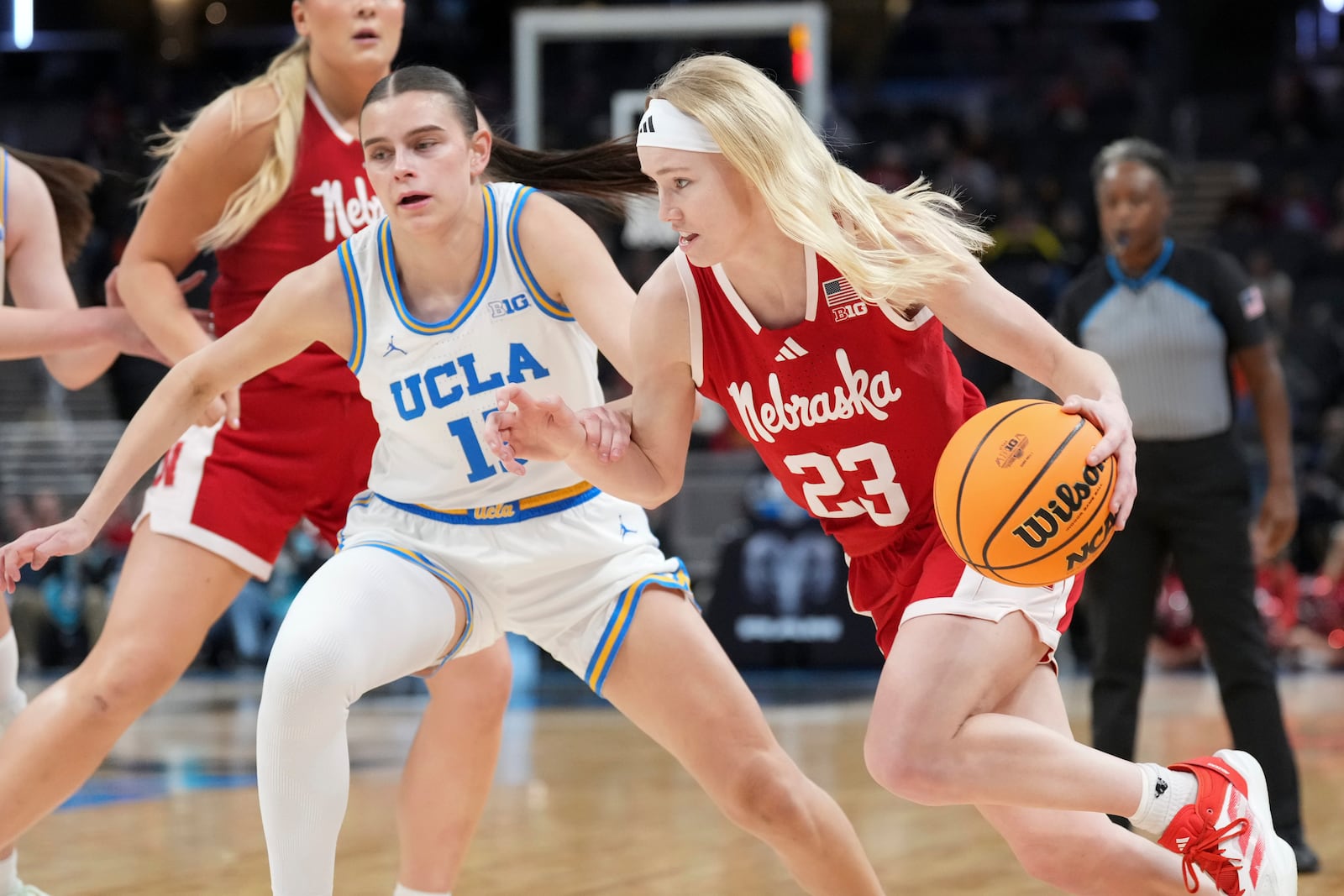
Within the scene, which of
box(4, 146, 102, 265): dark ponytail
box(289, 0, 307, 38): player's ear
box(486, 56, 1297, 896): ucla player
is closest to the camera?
box(486, 56, 1297, 896): ucla player

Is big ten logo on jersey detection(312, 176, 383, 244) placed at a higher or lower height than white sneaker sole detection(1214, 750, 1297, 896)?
higher

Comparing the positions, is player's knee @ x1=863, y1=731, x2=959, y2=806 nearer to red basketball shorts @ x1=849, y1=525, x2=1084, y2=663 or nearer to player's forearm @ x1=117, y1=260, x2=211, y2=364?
red basketball shorts @ x1=849, y1=525, x2=1084, y2=663

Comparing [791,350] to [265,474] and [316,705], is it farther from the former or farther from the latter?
[265,474]

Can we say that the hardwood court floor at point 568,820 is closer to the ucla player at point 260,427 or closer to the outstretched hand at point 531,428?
the ucla player at point 260,427

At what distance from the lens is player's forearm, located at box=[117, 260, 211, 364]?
356 centimetres

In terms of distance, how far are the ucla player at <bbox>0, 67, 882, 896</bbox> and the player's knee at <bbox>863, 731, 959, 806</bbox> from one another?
12.5 inches

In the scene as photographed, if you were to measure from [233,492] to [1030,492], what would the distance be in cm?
184

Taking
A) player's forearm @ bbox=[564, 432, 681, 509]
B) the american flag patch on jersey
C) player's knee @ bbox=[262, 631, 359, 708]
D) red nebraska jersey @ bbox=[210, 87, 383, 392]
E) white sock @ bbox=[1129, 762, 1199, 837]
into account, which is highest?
red nebraska jersey @ bbox=[210, 87, 383, 392]

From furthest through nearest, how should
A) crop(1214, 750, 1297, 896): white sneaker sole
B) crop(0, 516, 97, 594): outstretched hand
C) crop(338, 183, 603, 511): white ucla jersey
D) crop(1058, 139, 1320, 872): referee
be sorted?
crop(1058, 139, 1320, 872): referee → crop(338, 183, 603, 511): white ucla jersey → crop(1214, 750, 1297, 896): white sneaker sole → crop(0, 516, 97, 594): outstretched hand

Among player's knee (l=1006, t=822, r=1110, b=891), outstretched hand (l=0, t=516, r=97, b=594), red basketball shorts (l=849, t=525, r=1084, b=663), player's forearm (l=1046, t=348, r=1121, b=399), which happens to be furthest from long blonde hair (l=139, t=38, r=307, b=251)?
player's knee (l=1006, t=822, r=1110, b=891)

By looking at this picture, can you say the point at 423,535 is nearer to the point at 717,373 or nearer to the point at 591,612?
the point at 591,612

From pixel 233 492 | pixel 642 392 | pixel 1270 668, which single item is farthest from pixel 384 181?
pixel 1270 668

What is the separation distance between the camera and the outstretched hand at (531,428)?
2756mm

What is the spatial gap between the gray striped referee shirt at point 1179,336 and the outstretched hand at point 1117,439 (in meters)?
2.08
